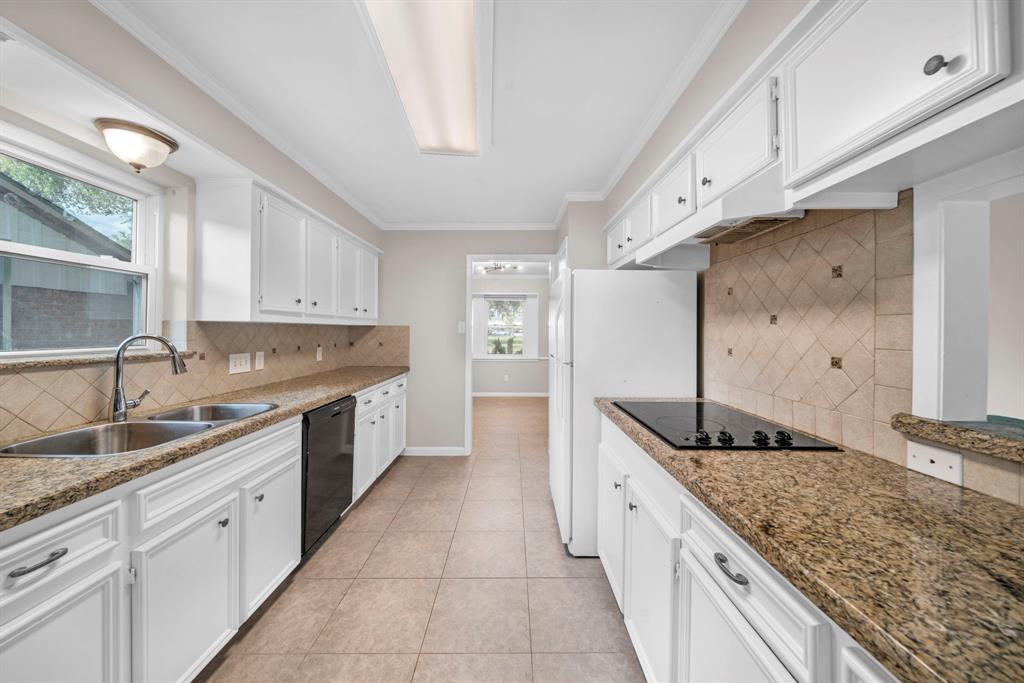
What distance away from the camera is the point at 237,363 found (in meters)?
2.26

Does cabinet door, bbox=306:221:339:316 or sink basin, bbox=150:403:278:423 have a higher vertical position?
cabinet door, bbox=306:221:339:316

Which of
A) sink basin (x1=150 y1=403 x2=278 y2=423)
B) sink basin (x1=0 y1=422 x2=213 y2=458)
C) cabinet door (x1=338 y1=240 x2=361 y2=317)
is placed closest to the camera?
sink basin (x1=0 y1=422 x2=213 y2=458)

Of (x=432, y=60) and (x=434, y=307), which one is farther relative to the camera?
(x=434, y=307)

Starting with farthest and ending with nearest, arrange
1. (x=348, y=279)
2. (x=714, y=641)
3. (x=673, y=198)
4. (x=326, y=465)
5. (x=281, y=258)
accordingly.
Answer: (x=348, y=279)
(x=281, y=258)
(x=326, y=465)
(x=673, y=198)
(x=714, y=641)

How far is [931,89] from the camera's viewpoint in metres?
0.66

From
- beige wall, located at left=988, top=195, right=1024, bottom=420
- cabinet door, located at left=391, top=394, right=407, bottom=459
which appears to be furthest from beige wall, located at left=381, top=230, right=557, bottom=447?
beige wall, located at left=988, top=195, right=1024, bottom=420

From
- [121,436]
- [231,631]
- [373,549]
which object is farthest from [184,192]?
[373,549]

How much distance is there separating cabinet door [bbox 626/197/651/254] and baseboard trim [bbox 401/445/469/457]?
8.61 feet

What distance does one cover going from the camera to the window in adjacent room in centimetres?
136

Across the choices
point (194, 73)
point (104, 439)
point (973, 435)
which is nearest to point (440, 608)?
point (104, 439)

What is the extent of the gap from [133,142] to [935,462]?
9.43 feet

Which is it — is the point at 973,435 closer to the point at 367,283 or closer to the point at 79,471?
the point at 79,471

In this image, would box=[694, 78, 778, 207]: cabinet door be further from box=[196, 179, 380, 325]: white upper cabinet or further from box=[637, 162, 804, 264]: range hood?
box=[196, 179, 380, 325]: white upper cabinet

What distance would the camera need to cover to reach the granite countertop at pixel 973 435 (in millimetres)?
786
